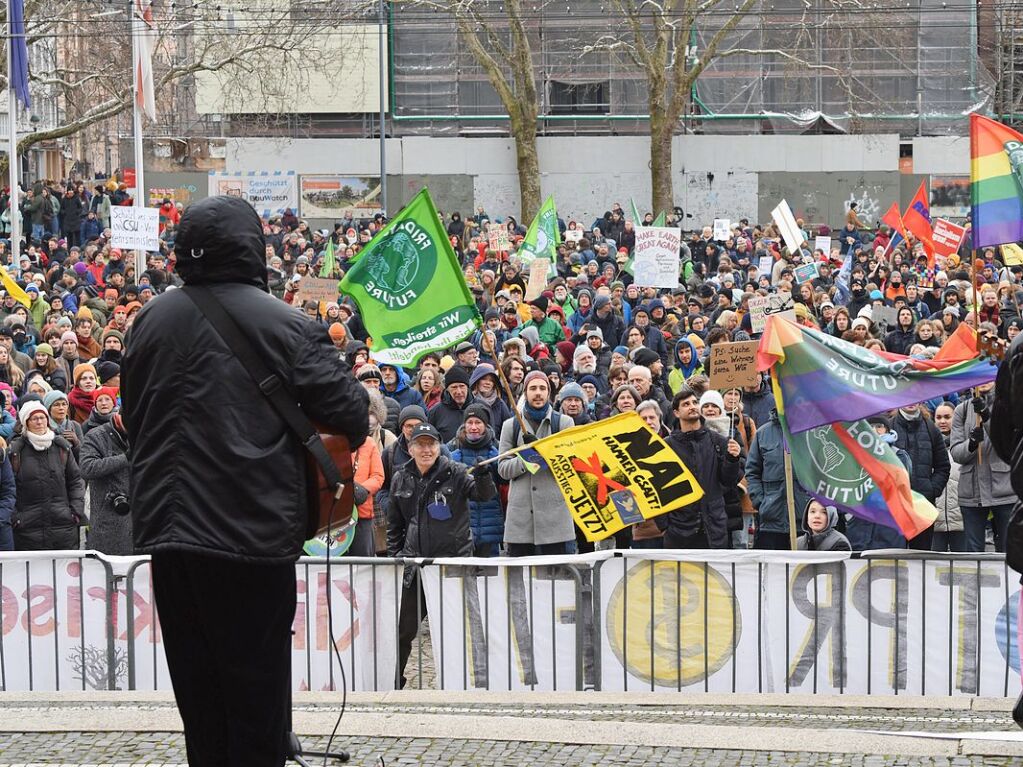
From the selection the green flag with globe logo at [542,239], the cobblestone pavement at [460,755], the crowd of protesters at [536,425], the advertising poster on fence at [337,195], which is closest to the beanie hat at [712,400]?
the crowd of protesters at [536,425]

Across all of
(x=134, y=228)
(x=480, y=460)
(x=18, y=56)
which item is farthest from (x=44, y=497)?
(x=18, y=56)

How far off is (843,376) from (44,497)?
4837 mm

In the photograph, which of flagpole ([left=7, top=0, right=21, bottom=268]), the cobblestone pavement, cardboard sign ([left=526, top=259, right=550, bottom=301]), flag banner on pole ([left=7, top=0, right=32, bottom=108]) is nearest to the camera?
the cobblestone pavement

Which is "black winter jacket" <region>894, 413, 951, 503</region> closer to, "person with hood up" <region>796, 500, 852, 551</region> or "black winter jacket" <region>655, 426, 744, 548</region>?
"black winter jacket" <region>655, 426, 744, 548</region>

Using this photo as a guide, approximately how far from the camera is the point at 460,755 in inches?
224

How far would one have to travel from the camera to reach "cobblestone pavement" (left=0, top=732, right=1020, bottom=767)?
5539 millimetres

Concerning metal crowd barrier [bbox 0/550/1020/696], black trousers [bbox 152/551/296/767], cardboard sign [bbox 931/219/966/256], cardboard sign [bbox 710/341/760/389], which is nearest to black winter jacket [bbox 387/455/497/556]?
metal crowd barrier [bbox 0/550/1020/696]

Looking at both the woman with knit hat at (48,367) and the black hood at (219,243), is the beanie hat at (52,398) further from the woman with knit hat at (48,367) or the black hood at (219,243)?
the black hood at (219,243)

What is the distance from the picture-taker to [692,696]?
22.9ft

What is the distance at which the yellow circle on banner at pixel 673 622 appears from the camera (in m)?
7.95

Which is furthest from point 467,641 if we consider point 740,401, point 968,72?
point 968,72

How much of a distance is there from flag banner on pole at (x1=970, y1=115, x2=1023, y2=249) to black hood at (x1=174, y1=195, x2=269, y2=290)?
21.0 ft

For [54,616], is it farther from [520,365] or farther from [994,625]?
[520,365]

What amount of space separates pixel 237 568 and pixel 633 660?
4.24 meters
